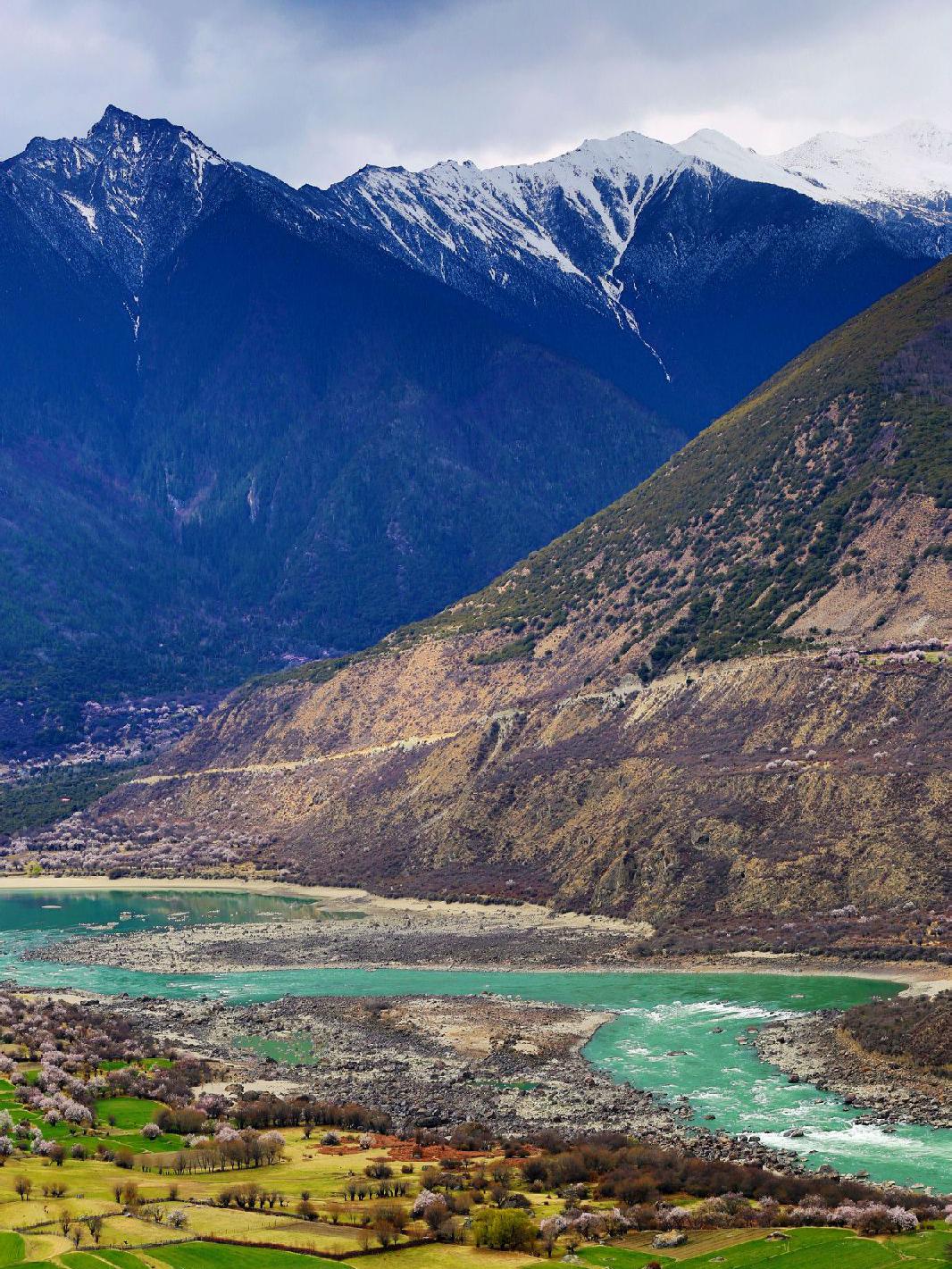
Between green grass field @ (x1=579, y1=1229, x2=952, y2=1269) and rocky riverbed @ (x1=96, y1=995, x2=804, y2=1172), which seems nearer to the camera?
green grass field @ (x1=579, y1=1229, x2=952, y2=1269)

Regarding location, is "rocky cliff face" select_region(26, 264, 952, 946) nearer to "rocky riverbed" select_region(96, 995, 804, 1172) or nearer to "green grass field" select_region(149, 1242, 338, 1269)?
"rocky riverbed" select_region(96, 995, 804, 1172)

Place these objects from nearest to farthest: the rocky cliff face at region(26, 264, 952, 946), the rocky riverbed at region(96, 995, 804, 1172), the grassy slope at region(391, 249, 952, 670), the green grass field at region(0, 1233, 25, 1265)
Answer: the green grass field at region(0, 1233, 25, 1265), the rocky riverbed at region(96, 995, 804, 1172), the rocky cliff face at region(26, 264, 952, 946), the grassy slope at region(391, 249, 952, 670)

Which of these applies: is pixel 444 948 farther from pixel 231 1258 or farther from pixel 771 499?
pixel 771 499

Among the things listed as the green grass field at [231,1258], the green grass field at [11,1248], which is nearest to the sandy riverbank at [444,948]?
the green grass field at [231,1258]

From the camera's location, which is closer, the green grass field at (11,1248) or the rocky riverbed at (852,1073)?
the green grass field at (11,1248)

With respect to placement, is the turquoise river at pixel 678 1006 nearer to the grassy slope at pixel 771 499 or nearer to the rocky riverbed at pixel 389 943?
the rocky riverbed at pixel 389 943

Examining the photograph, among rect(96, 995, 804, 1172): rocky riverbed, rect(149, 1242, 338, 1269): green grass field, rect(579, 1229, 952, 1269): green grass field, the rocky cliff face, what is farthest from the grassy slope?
rect(149, 1242, 338, 1269): green grass field
